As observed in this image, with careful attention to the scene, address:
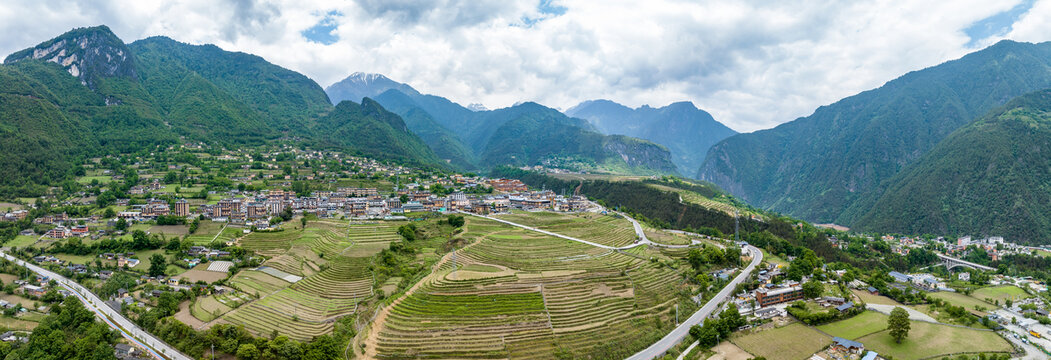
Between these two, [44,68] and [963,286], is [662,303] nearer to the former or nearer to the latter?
[963,286]

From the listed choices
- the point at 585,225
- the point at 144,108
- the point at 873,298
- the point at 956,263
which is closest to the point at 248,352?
the point at 585,225

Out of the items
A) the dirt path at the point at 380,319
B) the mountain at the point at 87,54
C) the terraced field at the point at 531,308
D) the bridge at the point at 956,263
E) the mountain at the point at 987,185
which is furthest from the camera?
the mountain at the point at 87,54

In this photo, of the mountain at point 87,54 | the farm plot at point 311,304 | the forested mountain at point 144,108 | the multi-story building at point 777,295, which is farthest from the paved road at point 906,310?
the mountain at point 87,54

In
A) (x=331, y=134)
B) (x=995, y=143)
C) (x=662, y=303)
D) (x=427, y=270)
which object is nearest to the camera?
(x=662, y=303)

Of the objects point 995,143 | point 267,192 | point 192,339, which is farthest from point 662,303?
point 995,143

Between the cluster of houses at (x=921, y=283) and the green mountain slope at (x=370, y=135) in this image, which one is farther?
the green mountain slope at (x=370, y=135)

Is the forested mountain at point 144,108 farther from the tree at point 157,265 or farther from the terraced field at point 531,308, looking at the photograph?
the terraced field at point 531,308

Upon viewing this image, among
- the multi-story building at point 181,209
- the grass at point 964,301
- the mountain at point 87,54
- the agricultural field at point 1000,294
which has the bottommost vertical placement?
the agricultural field at point 1000,294
